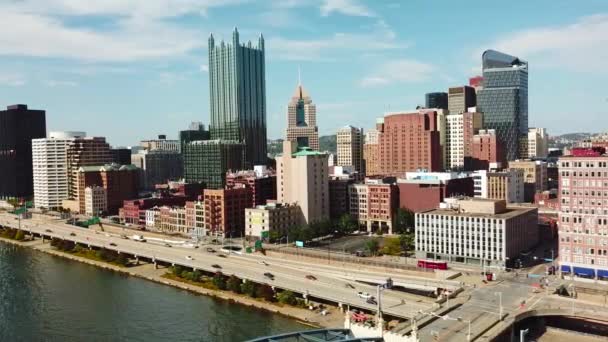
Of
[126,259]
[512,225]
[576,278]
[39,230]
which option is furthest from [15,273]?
[576,278]

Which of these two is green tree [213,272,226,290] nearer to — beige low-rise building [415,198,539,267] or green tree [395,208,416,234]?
beige low-rise building [415,198,539,267]

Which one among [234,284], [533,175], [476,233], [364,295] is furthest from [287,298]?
[533,175]

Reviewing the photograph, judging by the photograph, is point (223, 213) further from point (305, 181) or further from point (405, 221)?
point (405, 221)

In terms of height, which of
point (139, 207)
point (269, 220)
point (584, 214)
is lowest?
point (269, 220)

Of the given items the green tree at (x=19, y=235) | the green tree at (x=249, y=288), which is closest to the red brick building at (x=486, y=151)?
the green tree at (x=249, y=288)

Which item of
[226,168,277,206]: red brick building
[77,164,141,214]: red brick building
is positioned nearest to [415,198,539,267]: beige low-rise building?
[226,168,277,206]: red brick building
